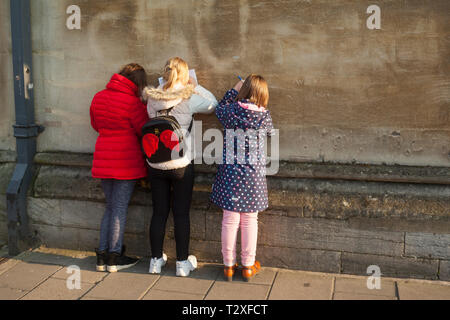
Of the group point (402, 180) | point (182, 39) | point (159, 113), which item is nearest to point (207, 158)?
point (159, 113)

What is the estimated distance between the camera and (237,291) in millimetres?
4133

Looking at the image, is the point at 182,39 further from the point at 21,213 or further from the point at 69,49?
the point at 21,213

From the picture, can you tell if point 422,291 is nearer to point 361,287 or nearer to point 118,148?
point 361,287

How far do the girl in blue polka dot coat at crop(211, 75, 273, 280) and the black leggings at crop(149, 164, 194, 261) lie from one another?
0.89ft

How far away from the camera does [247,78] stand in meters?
4.18

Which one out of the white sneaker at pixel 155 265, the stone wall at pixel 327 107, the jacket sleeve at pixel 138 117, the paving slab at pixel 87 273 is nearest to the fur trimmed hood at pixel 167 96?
the jacket sleeve at pixel 138 117

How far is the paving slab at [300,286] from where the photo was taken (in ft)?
13.2

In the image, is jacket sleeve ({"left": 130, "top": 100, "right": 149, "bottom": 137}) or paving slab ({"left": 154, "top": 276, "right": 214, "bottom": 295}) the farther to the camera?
jacket sleeve ({"left": 130, "top": 100, "right": 149, "bottom": 137})

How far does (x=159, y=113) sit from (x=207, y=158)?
68 centimetres

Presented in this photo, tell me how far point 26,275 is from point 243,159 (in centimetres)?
215

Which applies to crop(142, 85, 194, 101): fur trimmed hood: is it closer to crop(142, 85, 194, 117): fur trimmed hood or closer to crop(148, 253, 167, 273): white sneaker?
crop(142, 85, 194, 117): fur trimmed hood

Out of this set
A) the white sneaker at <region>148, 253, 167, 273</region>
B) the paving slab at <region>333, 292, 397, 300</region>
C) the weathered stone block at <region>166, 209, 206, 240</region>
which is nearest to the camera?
the paving slab at <region>333, 292, 397, 300</region>

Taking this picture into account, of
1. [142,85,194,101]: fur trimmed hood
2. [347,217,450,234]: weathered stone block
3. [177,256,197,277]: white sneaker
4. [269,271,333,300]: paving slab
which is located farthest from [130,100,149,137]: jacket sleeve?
[347,217,450,234]: weathered stone block

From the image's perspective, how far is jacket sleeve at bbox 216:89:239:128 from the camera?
423cm
